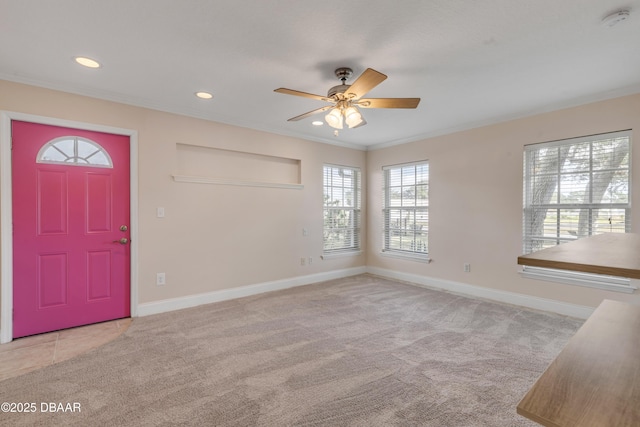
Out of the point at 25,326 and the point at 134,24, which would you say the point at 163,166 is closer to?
the point at 134,24

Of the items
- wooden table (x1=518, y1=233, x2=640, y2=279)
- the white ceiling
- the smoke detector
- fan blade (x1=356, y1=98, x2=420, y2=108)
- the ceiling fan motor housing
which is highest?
the white ceiling

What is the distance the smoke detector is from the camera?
1.94m

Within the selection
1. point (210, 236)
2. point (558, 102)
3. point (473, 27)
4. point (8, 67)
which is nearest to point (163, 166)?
point (210, 236)

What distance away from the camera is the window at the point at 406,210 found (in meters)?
5.13

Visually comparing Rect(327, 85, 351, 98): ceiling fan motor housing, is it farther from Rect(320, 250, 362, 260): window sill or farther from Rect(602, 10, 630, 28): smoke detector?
Rect(320, 250, 362, 260): window sill

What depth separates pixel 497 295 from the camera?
4.14 metres

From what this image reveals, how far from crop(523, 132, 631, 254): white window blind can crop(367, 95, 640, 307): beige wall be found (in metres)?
0.10

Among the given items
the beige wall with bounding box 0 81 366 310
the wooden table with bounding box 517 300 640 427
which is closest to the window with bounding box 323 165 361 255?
the beige wall with bounding box 0 81 366 310

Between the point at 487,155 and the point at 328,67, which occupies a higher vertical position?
the point at 328,67

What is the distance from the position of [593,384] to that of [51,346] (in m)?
3.87

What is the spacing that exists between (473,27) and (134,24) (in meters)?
2.37

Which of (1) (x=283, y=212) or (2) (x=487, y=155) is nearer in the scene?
(2) (x=487, y=155)

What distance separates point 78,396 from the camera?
205cm

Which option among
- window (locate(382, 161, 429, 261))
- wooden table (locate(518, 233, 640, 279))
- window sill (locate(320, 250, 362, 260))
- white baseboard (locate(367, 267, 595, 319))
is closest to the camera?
wooden table (locate(518, 233, 640, 279))
